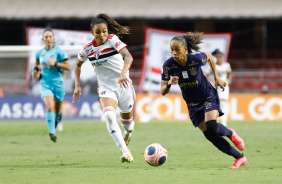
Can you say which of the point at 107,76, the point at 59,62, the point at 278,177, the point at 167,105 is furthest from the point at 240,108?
the point at 278,177

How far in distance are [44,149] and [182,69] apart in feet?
15.5

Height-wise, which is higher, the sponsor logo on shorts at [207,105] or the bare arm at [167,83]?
the bare arm at [167,83]

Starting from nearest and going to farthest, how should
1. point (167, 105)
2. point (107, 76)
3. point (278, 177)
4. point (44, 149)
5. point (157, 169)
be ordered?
1. point (278, 177)
2. point (157, 169)
3. point (107, 76)
4. point (44, 149)
5. point (167, 105)

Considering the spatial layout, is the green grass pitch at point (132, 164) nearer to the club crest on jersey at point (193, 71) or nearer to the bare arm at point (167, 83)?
the bare arm at point (167, 83)

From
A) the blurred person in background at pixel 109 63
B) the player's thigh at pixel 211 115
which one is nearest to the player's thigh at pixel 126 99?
the blurred person in background at pixel 109 63

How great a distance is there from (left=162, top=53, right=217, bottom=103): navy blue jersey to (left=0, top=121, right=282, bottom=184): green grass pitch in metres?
1.08

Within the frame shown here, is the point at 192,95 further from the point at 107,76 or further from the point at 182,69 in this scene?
the point at 107,76

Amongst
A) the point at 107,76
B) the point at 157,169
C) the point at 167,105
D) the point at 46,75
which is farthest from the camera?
the point at 167,105

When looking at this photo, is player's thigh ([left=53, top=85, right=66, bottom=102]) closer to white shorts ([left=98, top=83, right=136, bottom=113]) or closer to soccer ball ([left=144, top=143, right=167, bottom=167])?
white shorts ([left=98, top=83, right=136, bottom=113])

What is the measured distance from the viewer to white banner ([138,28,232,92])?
24375 mm

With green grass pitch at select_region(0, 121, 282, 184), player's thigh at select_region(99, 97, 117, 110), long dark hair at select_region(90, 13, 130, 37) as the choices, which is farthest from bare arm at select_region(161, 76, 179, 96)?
long dark hair at select_region(90, 13, 130, 37)

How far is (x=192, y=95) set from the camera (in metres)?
8.71

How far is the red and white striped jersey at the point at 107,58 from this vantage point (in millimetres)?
9211

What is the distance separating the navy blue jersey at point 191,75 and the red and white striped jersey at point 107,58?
0.94 m
